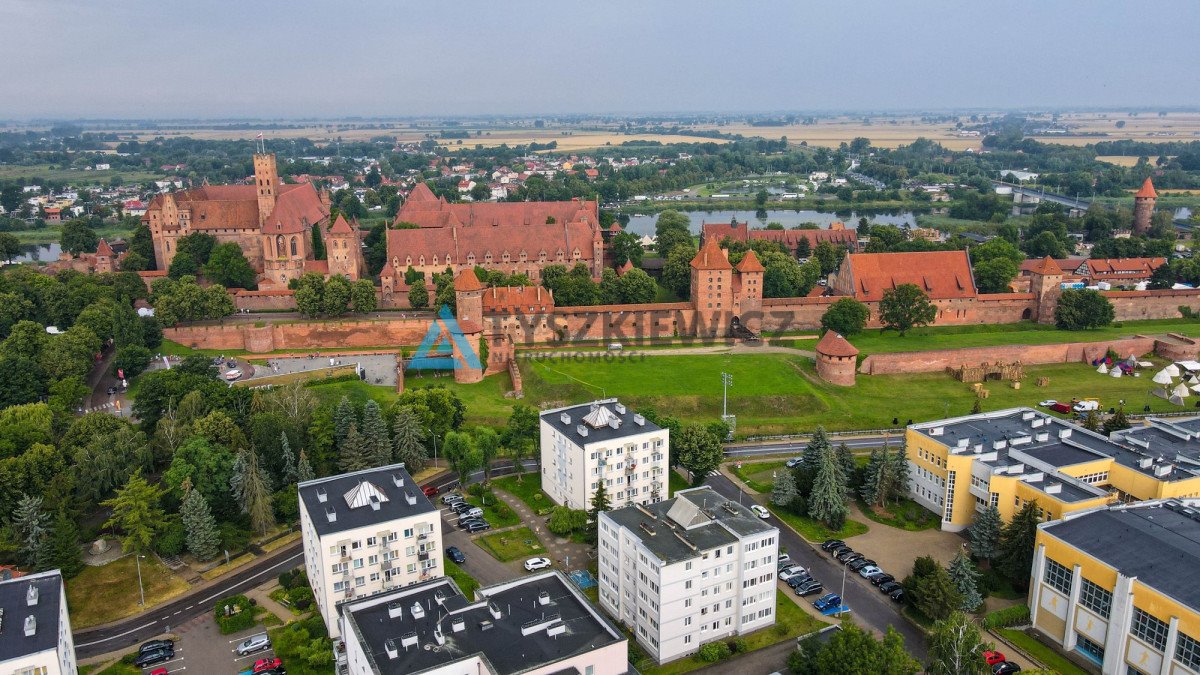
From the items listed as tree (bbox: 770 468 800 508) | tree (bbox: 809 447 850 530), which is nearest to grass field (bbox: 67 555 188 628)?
tree (bbox: 770 468 800 508)

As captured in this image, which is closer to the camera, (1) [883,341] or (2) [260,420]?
(2) [260,420]

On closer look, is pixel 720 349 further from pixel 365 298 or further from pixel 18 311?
pixel 18 311

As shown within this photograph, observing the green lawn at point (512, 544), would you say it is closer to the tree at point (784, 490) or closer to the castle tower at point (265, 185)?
the tree at point (784, 490)

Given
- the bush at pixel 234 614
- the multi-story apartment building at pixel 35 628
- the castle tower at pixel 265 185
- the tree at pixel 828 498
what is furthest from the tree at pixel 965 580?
the castle tower at pixel 265 185

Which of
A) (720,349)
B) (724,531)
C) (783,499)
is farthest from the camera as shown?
(720,349)

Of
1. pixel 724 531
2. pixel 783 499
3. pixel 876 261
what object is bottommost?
pixel 783 499

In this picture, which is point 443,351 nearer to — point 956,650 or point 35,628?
point 35,628

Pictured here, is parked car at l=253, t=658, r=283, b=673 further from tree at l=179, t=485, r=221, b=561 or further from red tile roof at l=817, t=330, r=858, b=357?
red tile roof at l=817, t=330, r=858, b=357

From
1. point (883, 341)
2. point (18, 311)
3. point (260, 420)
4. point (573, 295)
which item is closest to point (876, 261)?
point (883, 341)
